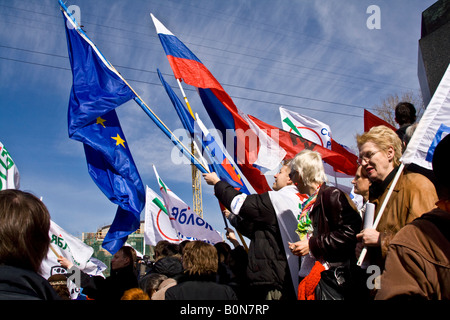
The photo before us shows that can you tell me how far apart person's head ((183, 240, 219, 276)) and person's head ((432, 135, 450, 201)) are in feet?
8.33

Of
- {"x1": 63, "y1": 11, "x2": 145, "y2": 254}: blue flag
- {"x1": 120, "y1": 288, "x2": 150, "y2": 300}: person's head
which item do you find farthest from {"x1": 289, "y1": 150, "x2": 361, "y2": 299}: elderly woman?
{"x1": 63, "y1": 11, "x2": 145, "y2": 254}: blue flag

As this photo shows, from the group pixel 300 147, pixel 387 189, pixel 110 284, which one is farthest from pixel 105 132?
pixel 387 189

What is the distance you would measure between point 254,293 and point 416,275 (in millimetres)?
2266

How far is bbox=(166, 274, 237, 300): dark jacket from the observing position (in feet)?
11.2

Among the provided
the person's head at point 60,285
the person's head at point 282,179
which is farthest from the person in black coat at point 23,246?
the person's head at point 282,179

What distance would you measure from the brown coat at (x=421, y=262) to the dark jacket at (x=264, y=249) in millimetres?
1972

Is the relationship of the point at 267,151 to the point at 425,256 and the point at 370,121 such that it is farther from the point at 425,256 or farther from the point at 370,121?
the point at 425,256

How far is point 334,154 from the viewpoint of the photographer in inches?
223

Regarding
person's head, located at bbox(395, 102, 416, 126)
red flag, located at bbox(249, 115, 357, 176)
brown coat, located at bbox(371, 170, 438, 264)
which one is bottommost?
brown coat, located at bbox(371, 170, 438, 264)

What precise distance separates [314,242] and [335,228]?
0.18 meters

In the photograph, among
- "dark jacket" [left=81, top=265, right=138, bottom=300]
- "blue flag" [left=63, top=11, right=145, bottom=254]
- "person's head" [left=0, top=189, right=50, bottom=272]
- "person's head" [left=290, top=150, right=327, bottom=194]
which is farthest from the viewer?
"blue flag" [left=63, top=11, right=145, bottom=254]

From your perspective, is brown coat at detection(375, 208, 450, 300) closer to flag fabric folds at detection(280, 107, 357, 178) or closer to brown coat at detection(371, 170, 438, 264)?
brown coat at detection(371, 170, 438, 264)
